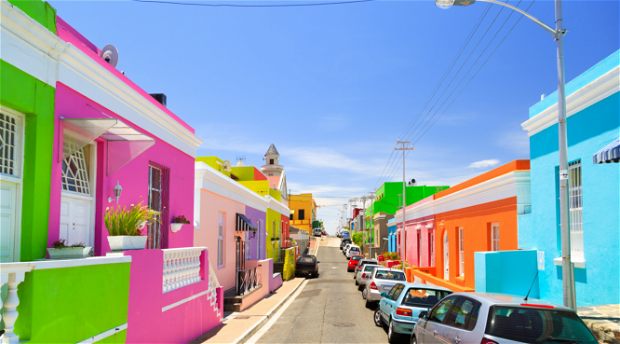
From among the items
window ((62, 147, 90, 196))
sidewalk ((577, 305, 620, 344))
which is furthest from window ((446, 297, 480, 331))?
window ((62, 147, 90, 196))

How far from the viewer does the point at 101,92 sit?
7891mm

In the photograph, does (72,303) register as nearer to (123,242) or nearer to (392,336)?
(123,242)

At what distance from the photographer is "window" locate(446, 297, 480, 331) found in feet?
19.6

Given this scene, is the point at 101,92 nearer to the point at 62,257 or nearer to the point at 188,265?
the point at 62,257

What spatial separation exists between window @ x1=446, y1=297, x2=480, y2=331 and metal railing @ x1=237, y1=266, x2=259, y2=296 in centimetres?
980

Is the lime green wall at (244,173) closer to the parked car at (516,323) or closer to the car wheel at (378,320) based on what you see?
Answer: the car wheel at (378,320)

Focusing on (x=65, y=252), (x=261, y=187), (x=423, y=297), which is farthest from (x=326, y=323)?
(x=261, y=187)

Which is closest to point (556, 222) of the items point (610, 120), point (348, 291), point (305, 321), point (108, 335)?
point (610, 120)

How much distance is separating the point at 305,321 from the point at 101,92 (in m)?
9.03

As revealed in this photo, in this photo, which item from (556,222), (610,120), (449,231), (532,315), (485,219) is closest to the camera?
(532,315)

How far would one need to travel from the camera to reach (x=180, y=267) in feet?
29.9

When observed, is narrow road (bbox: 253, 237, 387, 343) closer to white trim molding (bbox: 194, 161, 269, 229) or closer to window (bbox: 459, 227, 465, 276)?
white trim molding (bbox: 194, 161, 269, 229)

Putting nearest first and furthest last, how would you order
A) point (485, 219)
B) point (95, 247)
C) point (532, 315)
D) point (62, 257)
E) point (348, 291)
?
point (532, 315)
point (62, 257)
point (95, 247)
point (485, 219)
point (348, 291)

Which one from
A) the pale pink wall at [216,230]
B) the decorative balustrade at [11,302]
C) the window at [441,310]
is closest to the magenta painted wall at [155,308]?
the decorative balustrade at [11,302]
